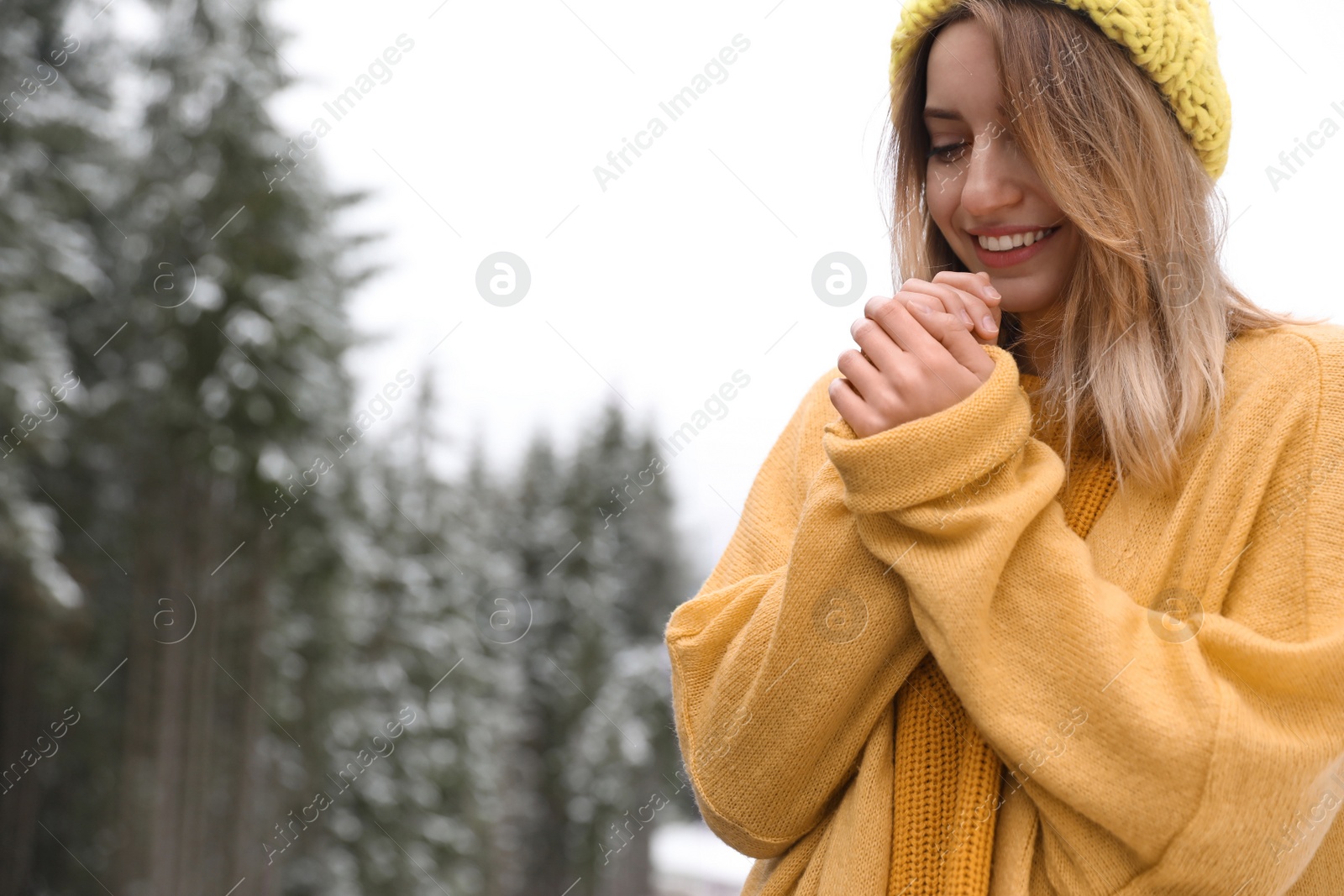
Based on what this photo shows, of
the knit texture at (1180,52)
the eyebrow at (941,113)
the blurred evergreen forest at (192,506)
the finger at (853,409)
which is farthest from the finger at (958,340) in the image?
the blurred evergreen forest at (192,506)

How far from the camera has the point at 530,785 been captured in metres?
32.2

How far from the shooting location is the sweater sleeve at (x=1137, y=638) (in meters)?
1.46

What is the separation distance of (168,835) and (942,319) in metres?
16.5

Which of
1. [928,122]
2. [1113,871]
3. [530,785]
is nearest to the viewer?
[1113,871]

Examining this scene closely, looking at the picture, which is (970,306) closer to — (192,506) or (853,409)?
(853,409)

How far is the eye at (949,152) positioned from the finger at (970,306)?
320mm

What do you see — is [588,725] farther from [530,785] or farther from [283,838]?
[283,838]

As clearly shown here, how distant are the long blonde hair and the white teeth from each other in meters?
0.07

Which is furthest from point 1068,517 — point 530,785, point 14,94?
point 530,785

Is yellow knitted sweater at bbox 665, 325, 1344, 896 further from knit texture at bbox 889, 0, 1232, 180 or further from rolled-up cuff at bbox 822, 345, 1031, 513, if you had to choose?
knit texture at bbox 889, 0, 1232, 180

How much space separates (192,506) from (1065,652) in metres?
16.4

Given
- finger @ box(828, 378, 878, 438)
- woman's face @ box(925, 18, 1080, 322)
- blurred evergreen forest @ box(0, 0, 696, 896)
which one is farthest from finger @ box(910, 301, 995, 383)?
blurred evergreen forest @ box(0, 0, 696, 896)

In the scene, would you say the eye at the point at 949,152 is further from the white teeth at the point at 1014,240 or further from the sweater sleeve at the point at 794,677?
the sweater sleeve at the point at 794,677

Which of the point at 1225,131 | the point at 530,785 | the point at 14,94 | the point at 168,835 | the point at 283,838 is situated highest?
the point at 14,94
